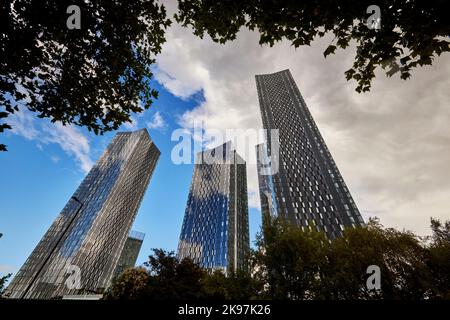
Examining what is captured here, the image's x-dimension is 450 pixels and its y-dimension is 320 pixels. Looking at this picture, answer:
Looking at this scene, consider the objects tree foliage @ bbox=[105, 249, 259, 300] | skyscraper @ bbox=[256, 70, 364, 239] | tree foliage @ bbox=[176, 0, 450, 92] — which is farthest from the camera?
skyscraper @ bbox=[256, 70, 364, 239]

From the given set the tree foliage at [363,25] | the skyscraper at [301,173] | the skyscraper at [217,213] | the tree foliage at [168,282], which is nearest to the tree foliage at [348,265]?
the tree foliage at [168,282]

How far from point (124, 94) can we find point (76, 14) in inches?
111

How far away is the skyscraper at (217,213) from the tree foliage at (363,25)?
105923mm

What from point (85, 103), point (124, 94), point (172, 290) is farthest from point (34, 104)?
point (172, 290)

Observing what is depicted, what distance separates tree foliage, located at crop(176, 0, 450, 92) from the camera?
4.39 meters

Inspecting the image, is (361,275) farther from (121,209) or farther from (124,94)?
(121,209)

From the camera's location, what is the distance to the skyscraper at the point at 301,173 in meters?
60.8

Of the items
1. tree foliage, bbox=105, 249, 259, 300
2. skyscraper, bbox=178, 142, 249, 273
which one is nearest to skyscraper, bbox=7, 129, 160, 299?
skyscraper, bbox=178, 142, 249, 273

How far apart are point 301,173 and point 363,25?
70151 millimetres

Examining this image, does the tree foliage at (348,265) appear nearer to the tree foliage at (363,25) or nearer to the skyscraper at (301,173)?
the tree foliage at (363,25)

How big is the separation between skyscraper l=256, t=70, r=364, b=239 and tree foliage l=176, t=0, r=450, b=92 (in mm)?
51471

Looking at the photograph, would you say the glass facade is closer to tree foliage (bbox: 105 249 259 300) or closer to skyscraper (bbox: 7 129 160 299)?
skyscraper (bbox: 7 129 160 299)

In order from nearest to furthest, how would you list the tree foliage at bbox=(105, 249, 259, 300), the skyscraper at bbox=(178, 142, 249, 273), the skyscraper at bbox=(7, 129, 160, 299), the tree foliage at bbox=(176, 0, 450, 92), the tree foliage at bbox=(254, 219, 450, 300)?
the tree foliage at bbox=(176, 0, 450, 92), the tree foliage at bbox=(254, 219, 450, 300), the tree foliage at bbox=(105, 249, 259, 300), the skyscraper at bbox=(7, 129, 160, 299), the skyscraper at bbox=(178, 142, 249, 273)

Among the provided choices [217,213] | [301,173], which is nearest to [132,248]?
[217,213]
